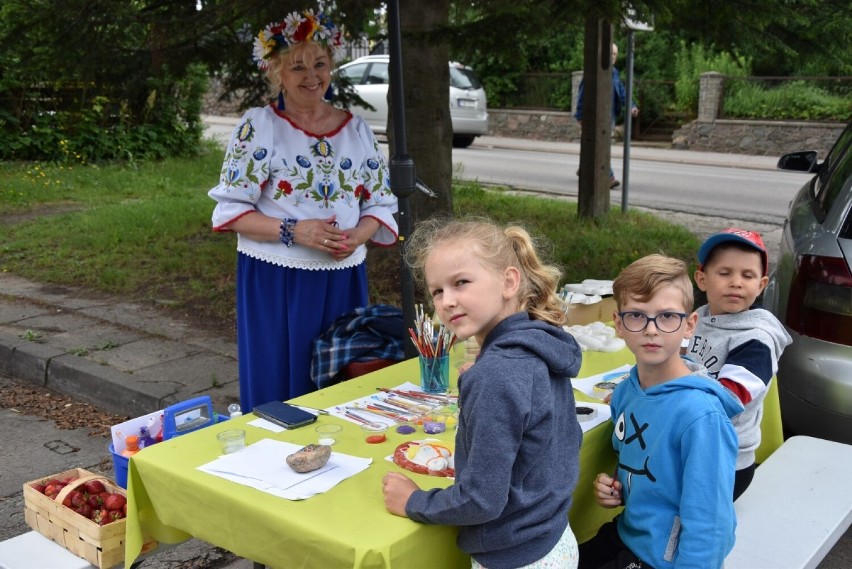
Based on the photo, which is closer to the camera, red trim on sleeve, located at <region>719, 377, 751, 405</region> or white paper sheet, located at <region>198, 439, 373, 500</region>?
white paper sheet, located at <region>198, 439, 373, 500</region>

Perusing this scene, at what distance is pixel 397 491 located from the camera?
6.75 ft

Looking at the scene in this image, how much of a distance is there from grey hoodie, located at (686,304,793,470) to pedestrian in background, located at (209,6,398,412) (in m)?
1.47

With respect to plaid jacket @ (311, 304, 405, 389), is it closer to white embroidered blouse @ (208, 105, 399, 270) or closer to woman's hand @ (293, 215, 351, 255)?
white embroidered blouse @ (208, 105, 399, 270)

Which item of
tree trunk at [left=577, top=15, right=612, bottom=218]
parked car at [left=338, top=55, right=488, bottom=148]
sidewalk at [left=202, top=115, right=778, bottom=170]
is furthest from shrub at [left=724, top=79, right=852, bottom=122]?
tree trunk at [left=577, top=15, right=612, bottom=218]

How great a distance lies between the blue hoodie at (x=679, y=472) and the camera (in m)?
2.16

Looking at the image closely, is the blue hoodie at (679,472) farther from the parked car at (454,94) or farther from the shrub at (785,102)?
the shrub at (785,102)

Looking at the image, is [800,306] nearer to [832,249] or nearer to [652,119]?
[832,249]

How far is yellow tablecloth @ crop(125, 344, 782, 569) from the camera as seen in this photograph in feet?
6.47

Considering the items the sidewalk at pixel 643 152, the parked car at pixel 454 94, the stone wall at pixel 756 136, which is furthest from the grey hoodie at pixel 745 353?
the parked car at pixel 454 94

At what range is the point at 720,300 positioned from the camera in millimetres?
2764

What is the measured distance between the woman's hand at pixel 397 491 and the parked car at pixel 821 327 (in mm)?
2157

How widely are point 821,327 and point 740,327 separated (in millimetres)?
1105

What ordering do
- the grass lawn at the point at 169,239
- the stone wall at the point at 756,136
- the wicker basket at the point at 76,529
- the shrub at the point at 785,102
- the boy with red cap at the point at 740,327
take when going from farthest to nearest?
the shrub at the point at 785,102 → the stone wall at the point at 756,136 → the grass lawn at the point at 169,239 → the boy with red cap at the point at 740,327 → the wicker basket at the point at 76,529

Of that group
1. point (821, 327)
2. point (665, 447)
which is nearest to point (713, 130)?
point (821, 327)
